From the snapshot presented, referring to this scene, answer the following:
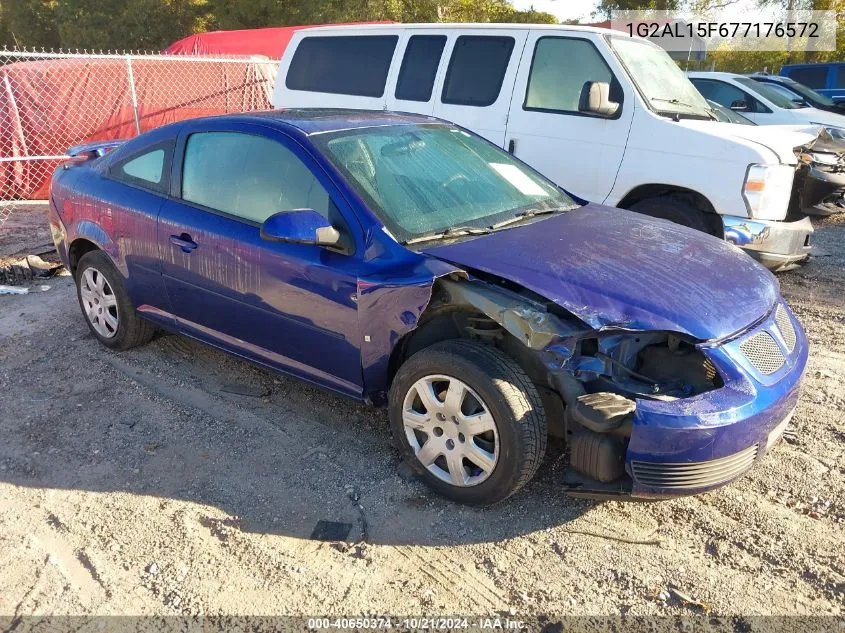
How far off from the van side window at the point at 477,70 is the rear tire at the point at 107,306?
353cm

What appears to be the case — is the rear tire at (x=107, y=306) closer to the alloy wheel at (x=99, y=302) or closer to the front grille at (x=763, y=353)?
the alloy wheel at (x=99, y=302)

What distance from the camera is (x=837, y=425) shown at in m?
3.77

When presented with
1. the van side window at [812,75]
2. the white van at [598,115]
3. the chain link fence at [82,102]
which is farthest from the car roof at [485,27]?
the van side window at [812,75]

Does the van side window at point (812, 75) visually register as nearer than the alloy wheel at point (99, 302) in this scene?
No

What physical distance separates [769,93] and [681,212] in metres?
8.07

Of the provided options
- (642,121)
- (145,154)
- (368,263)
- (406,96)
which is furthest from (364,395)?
(406,96)

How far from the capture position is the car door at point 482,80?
6.36m

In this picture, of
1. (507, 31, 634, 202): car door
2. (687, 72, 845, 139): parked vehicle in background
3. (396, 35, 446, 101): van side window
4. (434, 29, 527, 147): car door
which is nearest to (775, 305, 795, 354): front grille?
(507, 31, 634, 202): car door

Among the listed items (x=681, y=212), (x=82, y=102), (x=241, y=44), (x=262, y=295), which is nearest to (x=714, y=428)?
(x=262, y=295)

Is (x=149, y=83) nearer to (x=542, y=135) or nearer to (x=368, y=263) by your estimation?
(x=542, y=135)

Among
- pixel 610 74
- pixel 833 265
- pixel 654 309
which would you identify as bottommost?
pixel 833 265

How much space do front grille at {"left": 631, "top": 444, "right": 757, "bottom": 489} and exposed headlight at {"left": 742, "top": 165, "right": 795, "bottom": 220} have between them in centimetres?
310

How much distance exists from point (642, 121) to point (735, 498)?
349cm

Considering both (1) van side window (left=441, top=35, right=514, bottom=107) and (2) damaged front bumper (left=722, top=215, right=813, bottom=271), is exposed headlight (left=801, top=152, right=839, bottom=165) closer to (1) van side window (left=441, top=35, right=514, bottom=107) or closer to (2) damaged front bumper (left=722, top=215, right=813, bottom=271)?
(2) damaged front bumper (left=722, top=215, right=813, bottom=271)
